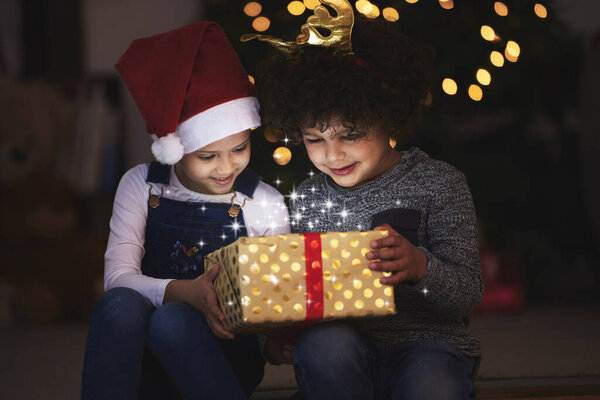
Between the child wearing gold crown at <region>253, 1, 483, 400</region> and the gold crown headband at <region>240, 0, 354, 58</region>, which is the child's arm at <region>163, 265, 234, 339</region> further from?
the gold crown headband at <region>240, 0, 354, 58</region>

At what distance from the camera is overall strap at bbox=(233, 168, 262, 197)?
3.50 feet

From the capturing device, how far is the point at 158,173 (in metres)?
1.06

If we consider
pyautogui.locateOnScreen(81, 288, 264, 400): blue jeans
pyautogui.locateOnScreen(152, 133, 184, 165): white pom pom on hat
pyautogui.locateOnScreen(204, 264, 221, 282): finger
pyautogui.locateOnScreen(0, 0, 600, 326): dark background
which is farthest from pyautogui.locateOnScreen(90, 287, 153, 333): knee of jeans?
pyautogui.locateOnScreen(0, 0, 600, 326): dark background

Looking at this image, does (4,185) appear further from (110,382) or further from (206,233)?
(110,382)

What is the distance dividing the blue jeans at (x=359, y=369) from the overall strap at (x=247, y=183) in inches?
11.7

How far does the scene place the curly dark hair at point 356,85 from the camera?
991mm

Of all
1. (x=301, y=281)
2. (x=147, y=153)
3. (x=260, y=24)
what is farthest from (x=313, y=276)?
(x=147, y=153)

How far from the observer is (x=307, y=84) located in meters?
1.00

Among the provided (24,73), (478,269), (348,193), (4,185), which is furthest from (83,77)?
(478,269)

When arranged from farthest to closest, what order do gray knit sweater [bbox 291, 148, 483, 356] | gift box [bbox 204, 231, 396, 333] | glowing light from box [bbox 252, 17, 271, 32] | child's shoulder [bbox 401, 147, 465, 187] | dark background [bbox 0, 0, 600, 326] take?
dark background [bbox 0, 0, 600, 326] → glowing light from box [bbox 252, 17, 271, 32] → child's shoulder [bbox 401, 147, 465, 187] → gray knit sweater [bbox 291, 148, 483, 356] → gift box [bbox 204, 231, 396, 333]

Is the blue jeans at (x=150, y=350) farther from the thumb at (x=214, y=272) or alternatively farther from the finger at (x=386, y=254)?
the finger at (x=386, y=254)

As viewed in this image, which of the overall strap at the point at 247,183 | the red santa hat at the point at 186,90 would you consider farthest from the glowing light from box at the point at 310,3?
the overall strap at the point at 247,183

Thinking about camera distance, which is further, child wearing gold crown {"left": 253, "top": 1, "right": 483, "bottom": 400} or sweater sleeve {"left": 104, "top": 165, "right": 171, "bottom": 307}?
sweater sleeve {"left": 104, "top": 165, "right": 171, "bottom": 307}

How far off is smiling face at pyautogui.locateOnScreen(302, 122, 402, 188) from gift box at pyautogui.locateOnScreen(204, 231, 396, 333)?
21 cm
